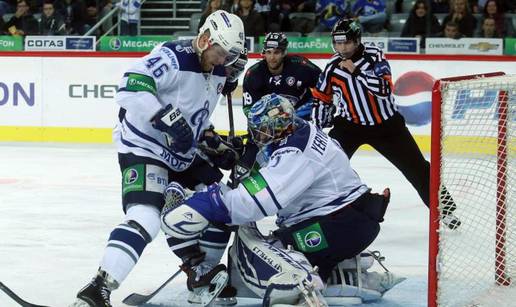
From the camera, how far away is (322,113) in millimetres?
5285

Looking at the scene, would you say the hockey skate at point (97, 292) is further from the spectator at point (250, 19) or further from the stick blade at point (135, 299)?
the spectator at point (250, 19)

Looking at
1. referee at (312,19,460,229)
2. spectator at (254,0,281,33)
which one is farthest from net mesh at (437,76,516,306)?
spectator at (254,0,281,33)

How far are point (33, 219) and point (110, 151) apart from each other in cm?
315

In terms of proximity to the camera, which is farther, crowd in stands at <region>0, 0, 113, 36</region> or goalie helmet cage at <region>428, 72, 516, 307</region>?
crowd in stands at <region>0, 0, 113, 36</region>

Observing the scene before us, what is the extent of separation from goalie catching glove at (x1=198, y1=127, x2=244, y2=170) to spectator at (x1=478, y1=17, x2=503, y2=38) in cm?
509

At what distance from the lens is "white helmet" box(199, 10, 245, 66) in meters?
3.62

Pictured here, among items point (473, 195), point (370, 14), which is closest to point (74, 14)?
point (370, 14)

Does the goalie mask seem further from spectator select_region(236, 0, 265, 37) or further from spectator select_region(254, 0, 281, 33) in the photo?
spectator select_region(254, 0, 281, 33)

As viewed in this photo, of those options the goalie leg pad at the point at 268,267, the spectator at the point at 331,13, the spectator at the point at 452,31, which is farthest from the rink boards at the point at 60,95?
the goalie leg pad at the point at 268,267

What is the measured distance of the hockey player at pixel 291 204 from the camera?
3.36 metres

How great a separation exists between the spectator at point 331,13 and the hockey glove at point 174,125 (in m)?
5.90

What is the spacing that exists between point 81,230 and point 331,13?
187 inches

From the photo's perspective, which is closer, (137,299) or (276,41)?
(137,299)

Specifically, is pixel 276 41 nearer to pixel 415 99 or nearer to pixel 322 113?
pixel 322 113
